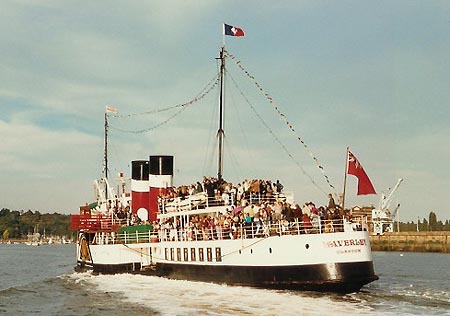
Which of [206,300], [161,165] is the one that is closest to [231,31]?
[161,165]

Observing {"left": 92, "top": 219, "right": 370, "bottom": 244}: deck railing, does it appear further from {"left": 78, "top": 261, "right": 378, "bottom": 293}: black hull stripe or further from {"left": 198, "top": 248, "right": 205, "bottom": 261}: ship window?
{"left": 78, "top": 261, "right": 378, "bottom": 293}: black hull stripe

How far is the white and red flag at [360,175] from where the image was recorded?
32.2 metres

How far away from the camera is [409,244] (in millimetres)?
124188

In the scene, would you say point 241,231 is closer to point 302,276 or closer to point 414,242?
point 302,276

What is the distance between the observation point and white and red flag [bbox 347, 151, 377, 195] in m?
32.2

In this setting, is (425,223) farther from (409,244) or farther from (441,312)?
(441,312)

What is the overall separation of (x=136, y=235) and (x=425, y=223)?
13618 cm

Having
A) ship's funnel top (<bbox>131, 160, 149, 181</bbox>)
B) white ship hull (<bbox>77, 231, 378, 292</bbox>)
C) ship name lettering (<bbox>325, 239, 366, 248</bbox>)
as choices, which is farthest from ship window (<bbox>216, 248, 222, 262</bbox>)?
ship's funnel top (<bbox>131, 160, 149, 181</bbox>)

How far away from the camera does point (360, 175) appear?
3247 centimetres

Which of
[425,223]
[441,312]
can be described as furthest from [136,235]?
[425,223]

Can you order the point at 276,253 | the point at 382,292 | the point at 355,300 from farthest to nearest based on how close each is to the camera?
the point at 382,292 < the point at 276,253 < the point at 355,300

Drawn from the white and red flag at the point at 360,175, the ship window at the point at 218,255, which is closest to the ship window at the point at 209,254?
the ship window at the point at 218,255

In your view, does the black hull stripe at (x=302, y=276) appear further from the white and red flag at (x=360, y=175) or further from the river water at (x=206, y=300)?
the white and red flag at (x=360, y=175)

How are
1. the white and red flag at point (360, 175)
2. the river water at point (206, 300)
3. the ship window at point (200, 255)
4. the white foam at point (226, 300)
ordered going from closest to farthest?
the white foam at point (226, 300)
the river water at point (206, 300)
the white and red flag at point (360, 175)
the ship window at point (200, 255)
